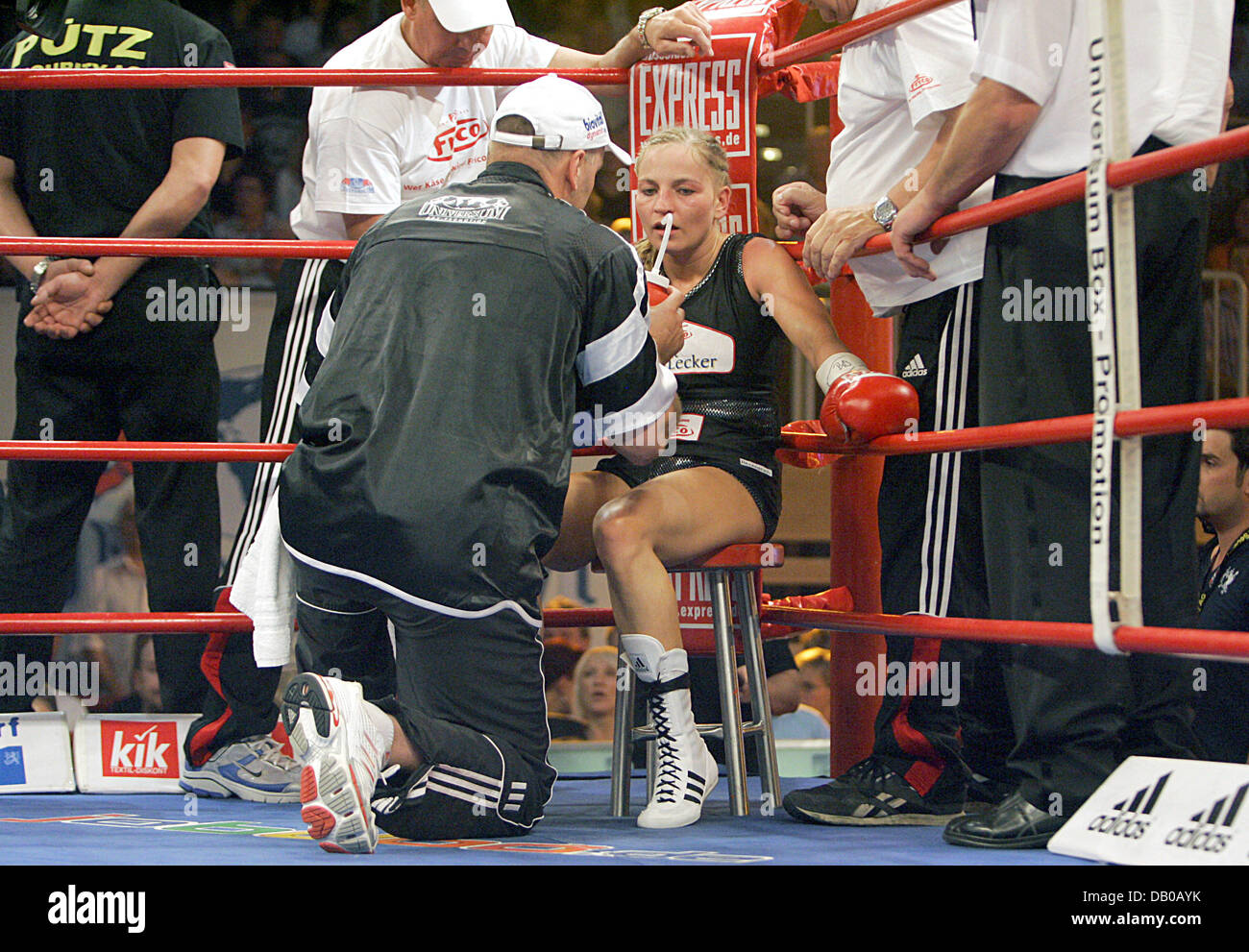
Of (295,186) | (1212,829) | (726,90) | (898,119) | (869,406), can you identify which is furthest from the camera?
(295,186)

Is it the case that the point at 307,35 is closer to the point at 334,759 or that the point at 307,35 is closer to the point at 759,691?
the point at 759,691

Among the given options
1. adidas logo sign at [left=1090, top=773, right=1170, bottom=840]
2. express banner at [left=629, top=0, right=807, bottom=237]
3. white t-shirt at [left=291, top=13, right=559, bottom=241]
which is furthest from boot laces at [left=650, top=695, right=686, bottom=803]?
white t-shirt at [left=291, top=13, right=559, bottom=241]

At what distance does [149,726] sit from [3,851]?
844mm

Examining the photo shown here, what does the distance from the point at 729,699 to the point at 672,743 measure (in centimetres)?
13

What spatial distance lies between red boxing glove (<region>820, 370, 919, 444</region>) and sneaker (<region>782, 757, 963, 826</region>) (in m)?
0.53

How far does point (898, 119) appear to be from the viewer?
222 cm

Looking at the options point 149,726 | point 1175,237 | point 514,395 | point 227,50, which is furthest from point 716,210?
point 149,726

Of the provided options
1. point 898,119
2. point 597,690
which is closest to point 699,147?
point 898,119

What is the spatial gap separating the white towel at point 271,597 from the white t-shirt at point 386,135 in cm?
77

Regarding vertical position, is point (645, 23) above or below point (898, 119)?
above

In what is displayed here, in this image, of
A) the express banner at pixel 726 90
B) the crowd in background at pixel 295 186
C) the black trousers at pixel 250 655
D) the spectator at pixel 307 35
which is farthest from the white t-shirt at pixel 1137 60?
the spectator at pixel 307 35

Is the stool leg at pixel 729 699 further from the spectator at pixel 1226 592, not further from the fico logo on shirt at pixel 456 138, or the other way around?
the fico logo on shirt at pixel 456 138

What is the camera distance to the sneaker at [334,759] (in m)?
1.56

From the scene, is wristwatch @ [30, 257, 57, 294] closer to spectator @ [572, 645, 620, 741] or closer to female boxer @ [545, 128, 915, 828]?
female boxer @ [545, 128, 915, 828]
